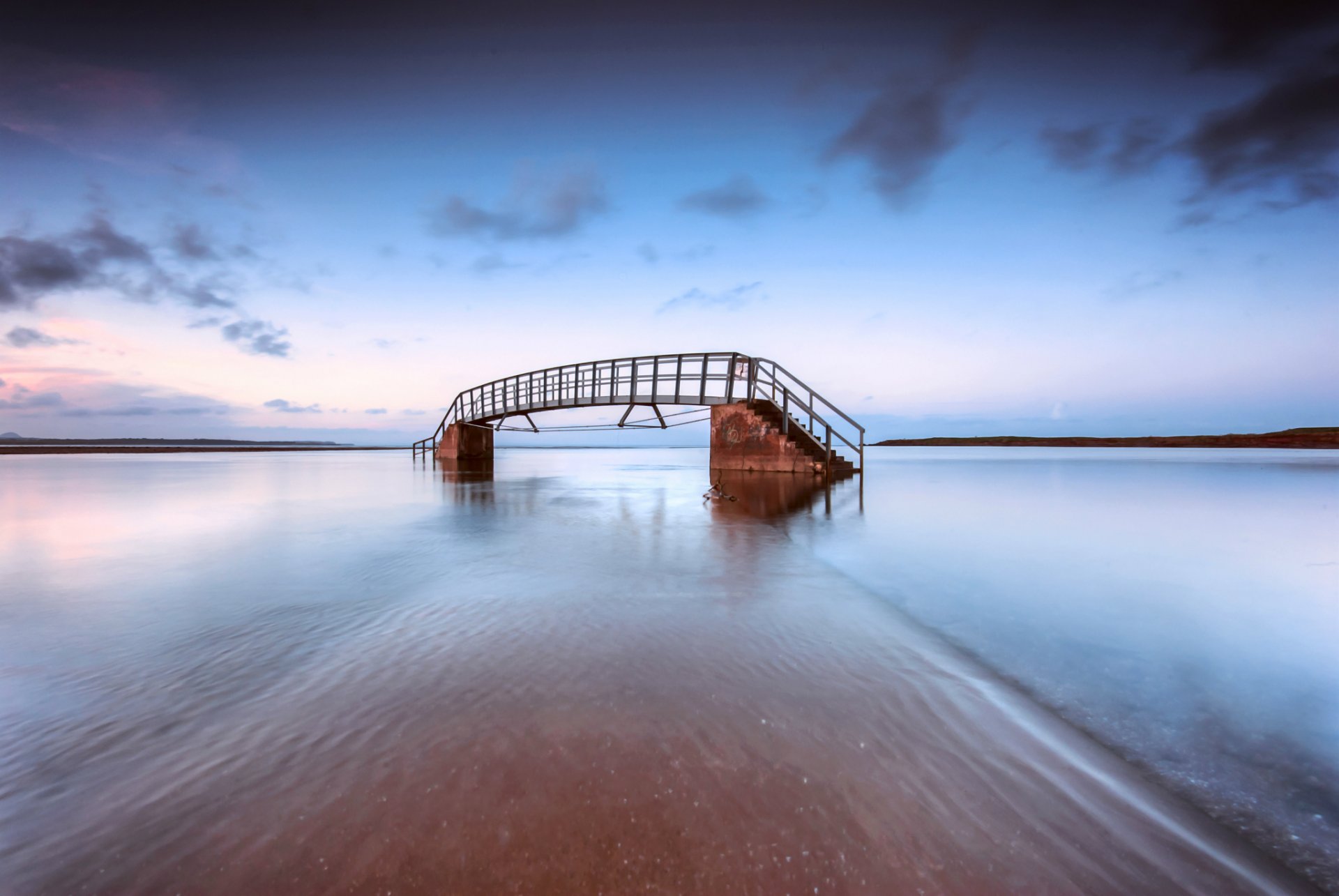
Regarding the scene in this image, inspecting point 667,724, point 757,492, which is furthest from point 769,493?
point 667,724

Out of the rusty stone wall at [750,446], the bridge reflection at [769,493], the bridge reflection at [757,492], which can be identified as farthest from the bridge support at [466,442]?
the bridge reflection at [769,493]

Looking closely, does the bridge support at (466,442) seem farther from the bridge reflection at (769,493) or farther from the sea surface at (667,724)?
the sea surface at (667,724)

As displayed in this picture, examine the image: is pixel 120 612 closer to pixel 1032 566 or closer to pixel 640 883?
pixel 640 883

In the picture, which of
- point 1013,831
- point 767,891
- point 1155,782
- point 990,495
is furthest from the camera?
point 990,495

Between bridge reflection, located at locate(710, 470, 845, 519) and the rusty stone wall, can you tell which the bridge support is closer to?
the rusty stone wall

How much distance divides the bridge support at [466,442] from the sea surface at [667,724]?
19.3 m

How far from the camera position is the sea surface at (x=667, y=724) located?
1.40m

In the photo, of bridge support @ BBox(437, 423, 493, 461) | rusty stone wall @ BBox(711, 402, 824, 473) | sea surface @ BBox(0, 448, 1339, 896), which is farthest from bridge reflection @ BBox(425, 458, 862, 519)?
bridge support @ BBox(437, 423, 493, 461)

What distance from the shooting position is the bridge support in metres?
24.4

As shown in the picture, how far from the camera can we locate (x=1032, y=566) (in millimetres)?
5270

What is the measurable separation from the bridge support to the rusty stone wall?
492 inches

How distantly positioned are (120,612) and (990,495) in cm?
1438

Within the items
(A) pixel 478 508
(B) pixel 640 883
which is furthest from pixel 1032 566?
(A) pixel 478 508

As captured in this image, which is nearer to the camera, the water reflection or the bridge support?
the water reflection
